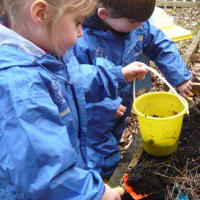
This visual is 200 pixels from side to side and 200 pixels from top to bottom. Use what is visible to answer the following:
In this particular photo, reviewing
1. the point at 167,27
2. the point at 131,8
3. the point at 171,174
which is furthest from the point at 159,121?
the point at 167,27

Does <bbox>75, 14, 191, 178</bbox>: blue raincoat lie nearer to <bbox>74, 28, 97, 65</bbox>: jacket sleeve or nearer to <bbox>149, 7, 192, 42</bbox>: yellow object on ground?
<bbox>74, 28, 97, 65</bbox>: jacket sleeve

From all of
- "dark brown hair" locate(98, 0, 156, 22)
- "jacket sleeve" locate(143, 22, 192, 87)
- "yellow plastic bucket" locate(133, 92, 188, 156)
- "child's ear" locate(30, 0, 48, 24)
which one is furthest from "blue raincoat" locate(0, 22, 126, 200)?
"jacket sleeve" locate(143, 22, 192, 87)

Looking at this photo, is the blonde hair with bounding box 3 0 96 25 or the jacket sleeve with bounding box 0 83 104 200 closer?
the jacket sleeve with bounding box 0 83 104 200

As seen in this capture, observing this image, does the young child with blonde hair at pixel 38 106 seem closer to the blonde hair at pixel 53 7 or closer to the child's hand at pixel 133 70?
the blonde hair at pixel 53 7

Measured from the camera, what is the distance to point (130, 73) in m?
1.89

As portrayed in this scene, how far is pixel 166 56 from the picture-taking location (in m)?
2.47

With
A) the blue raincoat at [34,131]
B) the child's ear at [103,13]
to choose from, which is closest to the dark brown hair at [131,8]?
the child's ear at [103,13]

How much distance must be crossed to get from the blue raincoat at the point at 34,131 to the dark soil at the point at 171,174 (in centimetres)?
56

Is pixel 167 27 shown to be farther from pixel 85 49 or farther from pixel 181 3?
pixel 181 3

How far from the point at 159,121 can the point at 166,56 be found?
959mm

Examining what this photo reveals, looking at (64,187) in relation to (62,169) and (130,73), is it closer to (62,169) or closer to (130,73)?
(62,169)

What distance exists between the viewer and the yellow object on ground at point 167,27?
3317mm

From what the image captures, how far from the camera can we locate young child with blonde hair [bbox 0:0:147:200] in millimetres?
1023

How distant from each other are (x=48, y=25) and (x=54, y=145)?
51 centimetres
